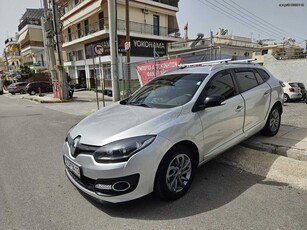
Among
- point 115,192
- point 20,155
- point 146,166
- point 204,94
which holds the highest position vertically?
point 204,94

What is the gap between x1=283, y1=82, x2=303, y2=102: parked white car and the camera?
14812 millimetres

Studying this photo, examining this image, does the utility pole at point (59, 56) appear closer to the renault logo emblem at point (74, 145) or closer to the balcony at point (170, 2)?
the balcony at point (170, 2)

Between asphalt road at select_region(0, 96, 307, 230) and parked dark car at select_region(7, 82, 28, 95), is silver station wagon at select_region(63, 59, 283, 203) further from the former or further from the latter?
parked dark car at select_region(7, 82, 28, 95)

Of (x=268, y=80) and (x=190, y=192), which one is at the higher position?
(x=268, y=80)

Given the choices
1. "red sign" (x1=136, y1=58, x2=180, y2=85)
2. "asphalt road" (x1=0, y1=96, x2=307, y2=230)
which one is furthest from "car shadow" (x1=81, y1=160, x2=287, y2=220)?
"red sign" (x1=136, y1=58, x2=180, y2=85)

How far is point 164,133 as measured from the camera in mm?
2725

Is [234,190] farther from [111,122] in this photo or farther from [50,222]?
[50,222]

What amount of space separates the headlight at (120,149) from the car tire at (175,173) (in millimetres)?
407

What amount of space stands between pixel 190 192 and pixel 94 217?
1332mm

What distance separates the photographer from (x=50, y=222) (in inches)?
104

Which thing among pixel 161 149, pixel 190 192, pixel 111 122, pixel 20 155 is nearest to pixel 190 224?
pixel 190 192

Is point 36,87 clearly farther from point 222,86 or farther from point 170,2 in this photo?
point 222,86

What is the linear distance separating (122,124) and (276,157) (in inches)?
120

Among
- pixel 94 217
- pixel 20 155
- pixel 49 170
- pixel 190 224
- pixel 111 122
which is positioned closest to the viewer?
pixel 190 224
